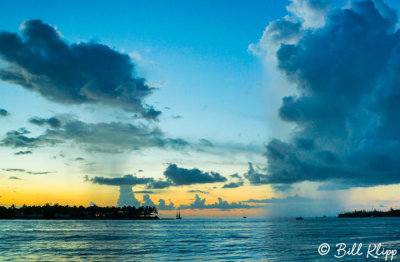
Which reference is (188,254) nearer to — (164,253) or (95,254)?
(164,253)

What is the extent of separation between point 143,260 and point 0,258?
24.3 meters

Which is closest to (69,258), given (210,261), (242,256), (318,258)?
(210,261)

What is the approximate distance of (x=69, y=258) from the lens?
197 ft

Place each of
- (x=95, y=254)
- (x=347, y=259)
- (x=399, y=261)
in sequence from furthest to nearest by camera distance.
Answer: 1. (x=95, y=254)
2. (x=347, y=259)
3. (x=399, y=261)

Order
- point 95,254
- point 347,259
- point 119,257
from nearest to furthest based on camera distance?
point 347,259, point 119,257, point 95,254

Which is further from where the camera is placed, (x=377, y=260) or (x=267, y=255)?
(x=267, y=255)

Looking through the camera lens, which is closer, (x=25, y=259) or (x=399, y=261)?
(x=399, y=261)

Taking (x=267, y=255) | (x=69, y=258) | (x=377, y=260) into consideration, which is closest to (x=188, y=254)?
(x=267, y=255)

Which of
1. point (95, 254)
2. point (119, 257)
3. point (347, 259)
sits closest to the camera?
point (347, 259)

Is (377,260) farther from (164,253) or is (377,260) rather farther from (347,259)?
(164,253)

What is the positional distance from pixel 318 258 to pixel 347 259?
4.53m

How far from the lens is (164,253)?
67000mm

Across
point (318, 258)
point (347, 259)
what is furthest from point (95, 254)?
point (347, 259)

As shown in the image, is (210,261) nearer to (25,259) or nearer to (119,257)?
(119,257)
